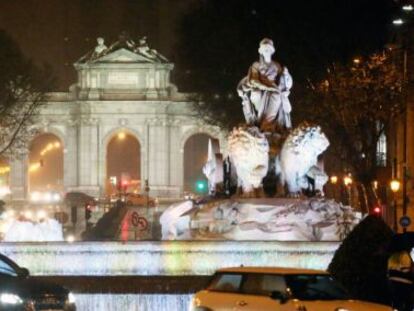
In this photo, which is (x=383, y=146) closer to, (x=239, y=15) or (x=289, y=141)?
(x=239, y=15)

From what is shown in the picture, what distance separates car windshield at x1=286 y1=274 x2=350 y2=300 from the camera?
56.1ft

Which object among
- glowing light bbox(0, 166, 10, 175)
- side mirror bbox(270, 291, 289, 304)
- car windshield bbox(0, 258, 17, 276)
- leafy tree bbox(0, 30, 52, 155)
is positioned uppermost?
leafy tree bbox(0, 30, 52, 155)

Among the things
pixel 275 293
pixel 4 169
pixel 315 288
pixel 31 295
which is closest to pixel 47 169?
pixel 4 169

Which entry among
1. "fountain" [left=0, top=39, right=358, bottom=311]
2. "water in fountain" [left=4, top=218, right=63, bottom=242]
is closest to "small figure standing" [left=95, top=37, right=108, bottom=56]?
"water in fountain" [left=4, top=218, right=63, bottom=242]

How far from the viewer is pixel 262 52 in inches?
1156

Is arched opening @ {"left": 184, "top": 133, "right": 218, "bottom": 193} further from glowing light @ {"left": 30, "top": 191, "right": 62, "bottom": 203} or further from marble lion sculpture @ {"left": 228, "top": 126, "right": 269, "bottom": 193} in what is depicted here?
marble lion sculpture @ {"left": 228, "top": 126, "right": 269, "bottom": 193}

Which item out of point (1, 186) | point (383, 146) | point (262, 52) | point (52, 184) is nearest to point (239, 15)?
point (383, 146)

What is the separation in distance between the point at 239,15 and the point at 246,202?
31337mm

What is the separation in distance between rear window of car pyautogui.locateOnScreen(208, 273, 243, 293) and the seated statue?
11525mm

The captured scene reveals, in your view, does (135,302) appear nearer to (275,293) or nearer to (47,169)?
(275,293)

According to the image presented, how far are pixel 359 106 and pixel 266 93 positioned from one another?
1839cm

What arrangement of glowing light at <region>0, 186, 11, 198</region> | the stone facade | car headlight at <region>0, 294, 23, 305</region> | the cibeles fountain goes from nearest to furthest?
car headlight at <region>0, 294, 23, 305</region> → the cibeles fountain → glowing light at <region>0, 186, 11, 198</region> → the stone facade

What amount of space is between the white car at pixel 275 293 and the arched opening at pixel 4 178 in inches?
3265

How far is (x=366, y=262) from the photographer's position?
65.2ft
